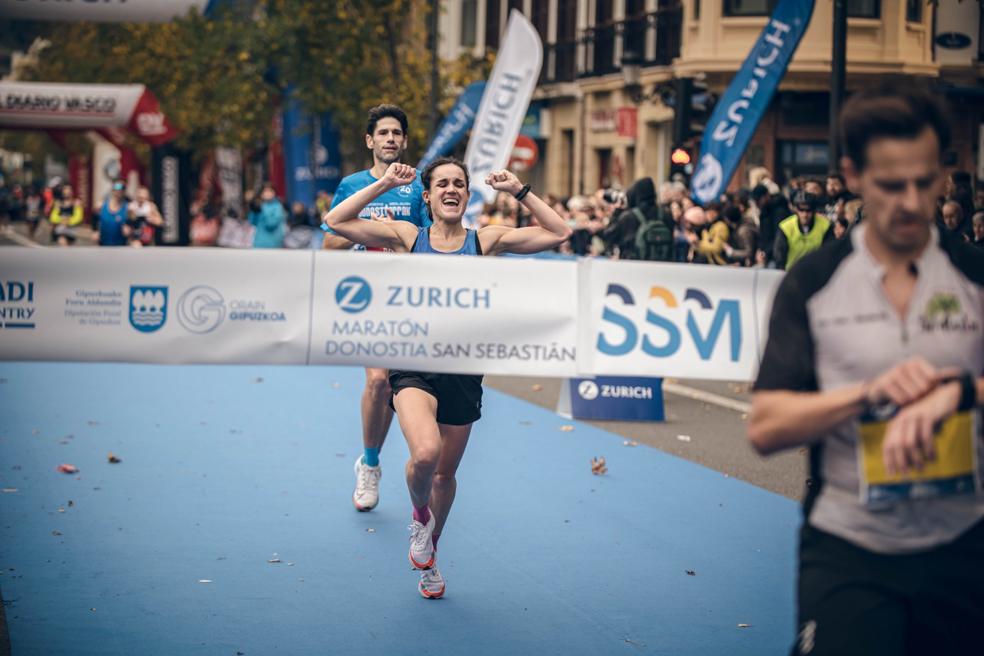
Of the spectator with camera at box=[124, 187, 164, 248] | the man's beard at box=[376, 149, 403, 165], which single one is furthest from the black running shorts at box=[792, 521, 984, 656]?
the spectator with camera at box=[124, 187, 164, 248]

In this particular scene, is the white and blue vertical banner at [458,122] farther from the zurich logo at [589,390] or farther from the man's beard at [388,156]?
the man's beard at [388,156]

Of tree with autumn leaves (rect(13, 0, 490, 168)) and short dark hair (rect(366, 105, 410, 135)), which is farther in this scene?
tree with autumn leaves (rect(13, 0, 490, 168))

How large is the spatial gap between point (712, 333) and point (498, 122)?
16.7 metres

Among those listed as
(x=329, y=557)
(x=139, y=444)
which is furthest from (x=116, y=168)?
(x=329, y=557)

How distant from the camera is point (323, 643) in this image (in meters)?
6.17

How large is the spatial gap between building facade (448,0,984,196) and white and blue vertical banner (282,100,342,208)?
17.7ft

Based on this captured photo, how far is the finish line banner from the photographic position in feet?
22.5

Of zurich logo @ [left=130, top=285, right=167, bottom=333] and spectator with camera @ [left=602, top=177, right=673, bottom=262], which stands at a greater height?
spectator with camera @ [left=602, top=177, right=673, bottom=262]

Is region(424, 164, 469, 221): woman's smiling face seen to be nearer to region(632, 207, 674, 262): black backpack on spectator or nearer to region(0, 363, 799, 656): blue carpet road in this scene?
region(0, 363, 799, 656): blue carpet road

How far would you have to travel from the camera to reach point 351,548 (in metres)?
7.93

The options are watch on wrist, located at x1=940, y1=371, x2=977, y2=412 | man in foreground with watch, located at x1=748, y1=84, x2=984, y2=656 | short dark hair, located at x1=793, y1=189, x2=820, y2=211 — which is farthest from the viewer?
short dark hair, located at x1=793, y1=189, x2=820, y2=211

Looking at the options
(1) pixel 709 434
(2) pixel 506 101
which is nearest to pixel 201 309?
(1) pixel 709 434

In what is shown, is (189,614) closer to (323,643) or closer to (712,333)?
(323,643)

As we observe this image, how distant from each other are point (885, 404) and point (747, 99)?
1454 cm
